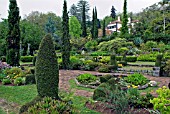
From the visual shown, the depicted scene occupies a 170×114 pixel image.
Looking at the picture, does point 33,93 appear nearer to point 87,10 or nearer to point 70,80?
point 70,80

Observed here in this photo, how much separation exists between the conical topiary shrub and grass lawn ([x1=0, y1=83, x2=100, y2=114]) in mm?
1604

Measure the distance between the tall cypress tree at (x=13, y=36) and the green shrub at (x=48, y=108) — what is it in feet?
46.1

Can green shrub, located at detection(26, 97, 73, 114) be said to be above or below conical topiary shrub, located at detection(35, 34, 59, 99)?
below

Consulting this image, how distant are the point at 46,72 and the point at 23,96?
350 cm

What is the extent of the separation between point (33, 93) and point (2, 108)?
2003 millimetres

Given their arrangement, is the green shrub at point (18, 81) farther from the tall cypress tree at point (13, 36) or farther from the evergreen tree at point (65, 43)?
the evergreen tree at point (65, 43)

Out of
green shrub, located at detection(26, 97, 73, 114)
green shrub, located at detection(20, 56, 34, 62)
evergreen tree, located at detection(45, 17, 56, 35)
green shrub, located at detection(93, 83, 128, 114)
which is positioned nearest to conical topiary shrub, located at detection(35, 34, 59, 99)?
green shrub, located at detection(26, 97, 73, 114)

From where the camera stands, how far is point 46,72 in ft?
24.5

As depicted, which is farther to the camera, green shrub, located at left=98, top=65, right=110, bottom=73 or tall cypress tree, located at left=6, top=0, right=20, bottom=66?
tall cypress tree, located at left=6, top=0, right=20, bottom=66

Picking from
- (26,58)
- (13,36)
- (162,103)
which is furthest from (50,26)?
(162,103)

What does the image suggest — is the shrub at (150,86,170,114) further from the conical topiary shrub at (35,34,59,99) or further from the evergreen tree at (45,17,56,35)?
the evergreen tree at (45,17,56,35)

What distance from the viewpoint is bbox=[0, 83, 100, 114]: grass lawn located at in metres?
8.90

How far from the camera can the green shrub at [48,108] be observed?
6299 millimetres

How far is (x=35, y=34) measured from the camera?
127 feet
